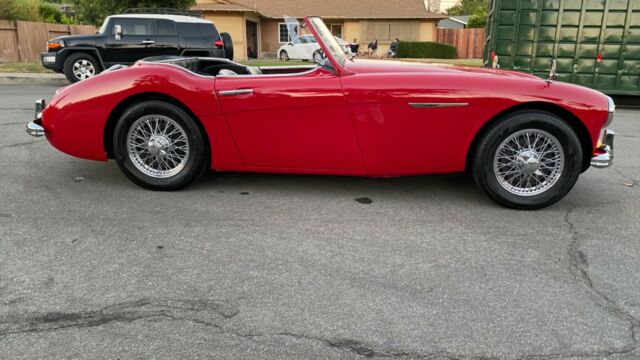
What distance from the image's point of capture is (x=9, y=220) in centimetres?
360

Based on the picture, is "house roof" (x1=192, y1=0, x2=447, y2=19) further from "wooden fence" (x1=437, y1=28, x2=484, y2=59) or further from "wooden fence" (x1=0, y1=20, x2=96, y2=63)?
"wooden fence" (x1=0, y1=20, x2=96, y2=63)

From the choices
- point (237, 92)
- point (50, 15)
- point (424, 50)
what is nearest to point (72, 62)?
point (237, 92)

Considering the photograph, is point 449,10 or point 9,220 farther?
point 449,10

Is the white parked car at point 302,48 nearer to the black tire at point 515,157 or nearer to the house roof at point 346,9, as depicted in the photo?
the black tire at point 515,157

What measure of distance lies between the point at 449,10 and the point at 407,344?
7799 cm

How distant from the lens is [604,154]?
12.9 feet

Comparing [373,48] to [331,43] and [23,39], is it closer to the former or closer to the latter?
[23,39]

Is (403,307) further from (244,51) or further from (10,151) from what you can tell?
(244,51)

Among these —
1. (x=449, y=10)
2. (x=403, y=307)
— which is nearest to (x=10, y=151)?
(x=403, y=307)

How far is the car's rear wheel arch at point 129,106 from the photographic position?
4.15 m

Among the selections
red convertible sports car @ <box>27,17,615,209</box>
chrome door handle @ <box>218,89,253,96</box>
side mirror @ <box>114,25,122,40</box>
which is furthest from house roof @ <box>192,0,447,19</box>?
chrome door handle @ <box>218,89,253,96</box>

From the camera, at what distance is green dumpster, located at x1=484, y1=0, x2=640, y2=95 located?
33.1 ft

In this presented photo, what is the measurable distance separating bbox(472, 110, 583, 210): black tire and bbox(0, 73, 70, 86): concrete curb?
1323cm

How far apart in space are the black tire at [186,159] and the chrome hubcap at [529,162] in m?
2.42
